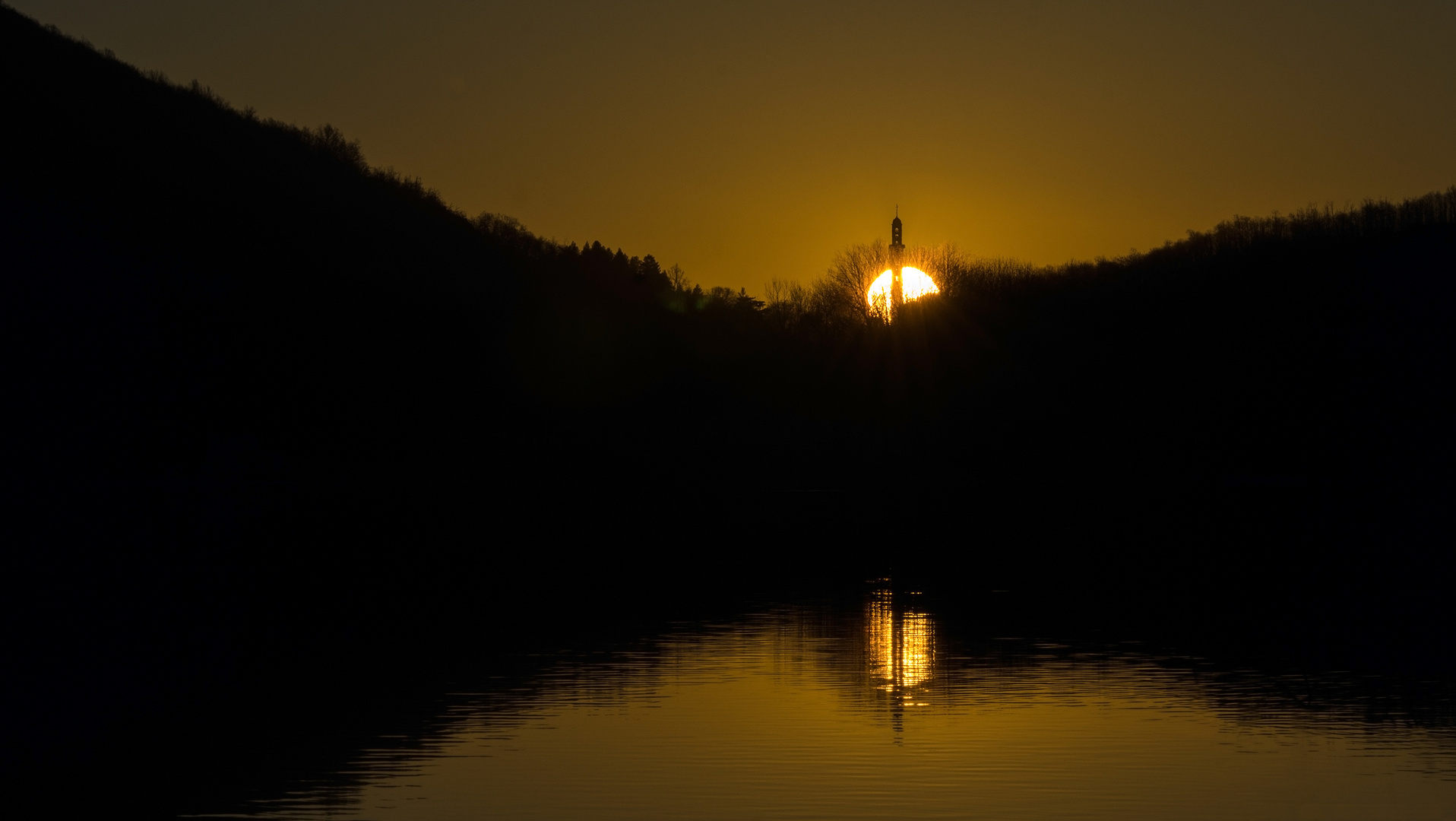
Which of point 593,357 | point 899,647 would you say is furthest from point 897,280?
point 899,647

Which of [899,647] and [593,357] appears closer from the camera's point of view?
[899,647]

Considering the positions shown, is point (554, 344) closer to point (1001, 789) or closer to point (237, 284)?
point (237, 284)

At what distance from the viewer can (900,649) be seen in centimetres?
2452

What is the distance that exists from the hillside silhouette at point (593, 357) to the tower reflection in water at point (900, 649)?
83316 millimetres

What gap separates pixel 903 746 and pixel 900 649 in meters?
8.06

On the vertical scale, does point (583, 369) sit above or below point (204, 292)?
below

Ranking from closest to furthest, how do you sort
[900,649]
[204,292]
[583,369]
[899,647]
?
[900,649] < [899,647] < [204,292] < [583,369]

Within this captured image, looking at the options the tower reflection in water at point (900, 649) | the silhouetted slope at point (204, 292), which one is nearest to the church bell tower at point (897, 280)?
the silhouetted slope at point (204, 292)

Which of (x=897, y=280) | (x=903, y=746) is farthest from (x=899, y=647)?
(x=897, y=280)

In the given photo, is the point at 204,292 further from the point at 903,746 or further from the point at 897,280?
the point at 903,746

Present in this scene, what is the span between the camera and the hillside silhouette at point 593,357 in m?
113

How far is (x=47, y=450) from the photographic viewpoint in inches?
4065

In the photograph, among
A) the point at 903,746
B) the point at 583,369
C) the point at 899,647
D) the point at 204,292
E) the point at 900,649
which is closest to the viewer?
the point at 903,746

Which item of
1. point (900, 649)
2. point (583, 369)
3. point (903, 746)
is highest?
point (583, 369)
